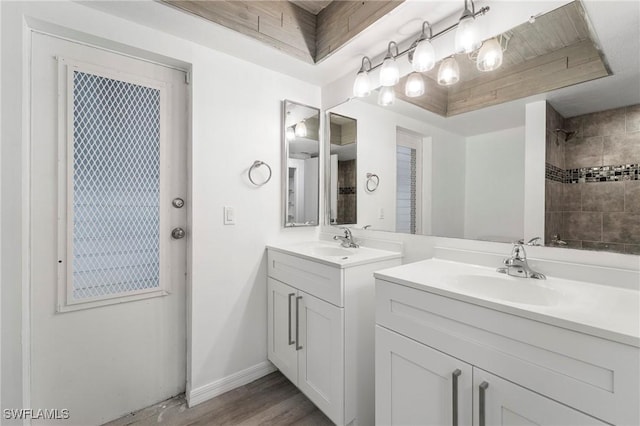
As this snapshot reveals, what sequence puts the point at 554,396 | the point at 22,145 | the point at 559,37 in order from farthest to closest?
1. the point at 22,145
2. the point at 559,37
3. the point at 554,396

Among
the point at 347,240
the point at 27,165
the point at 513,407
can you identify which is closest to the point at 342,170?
the point at 347,240

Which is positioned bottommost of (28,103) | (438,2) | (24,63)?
(28,103)

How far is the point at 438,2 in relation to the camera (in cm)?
129

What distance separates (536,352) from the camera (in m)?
0.76

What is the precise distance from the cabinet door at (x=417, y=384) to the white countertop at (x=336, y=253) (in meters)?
0.37

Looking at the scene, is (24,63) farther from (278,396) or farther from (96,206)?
(278,396)

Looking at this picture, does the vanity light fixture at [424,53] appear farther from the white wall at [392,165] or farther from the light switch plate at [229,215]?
the light switch plate at [229,215]

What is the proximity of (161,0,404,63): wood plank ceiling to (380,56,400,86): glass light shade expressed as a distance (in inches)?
8.7

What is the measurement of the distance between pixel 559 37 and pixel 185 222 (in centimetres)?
207

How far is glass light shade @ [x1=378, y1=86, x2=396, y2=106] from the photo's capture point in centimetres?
173

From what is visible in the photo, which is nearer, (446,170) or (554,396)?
(554,396)

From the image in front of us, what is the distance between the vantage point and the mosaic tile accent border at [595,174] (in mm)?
956

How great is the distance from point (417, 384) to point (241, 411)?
1139 mm

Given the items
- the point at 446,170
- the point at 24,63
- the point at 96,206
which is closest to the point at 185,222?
the point at 96,206
